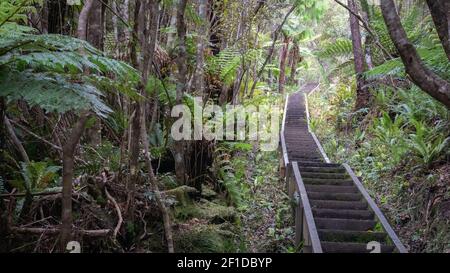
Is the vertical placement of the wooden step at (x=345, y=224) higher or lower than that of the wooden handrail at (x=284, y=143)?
lower

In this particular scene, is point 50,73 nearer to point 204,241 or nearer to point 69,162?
point 69,162

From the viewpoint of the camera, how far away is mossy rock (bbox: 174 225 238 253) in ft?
14.3

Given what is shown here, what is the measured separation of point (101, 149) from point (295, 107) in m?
15.2

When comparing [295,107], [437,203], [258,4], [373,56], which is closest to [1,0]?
[437,203]

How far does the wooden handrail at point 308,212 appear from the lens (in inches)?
192

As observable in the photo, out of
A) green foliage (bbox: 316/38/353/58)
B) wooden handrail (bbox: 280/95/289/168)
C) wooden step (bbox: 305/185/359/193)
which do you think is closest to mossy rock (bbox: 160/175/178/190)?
wooden step (bbox: 305/185/359/193)

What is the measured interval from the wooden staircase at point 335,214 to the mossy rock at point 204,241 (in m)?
1.03

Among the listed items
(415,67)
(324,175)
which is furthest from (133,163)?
(324,175)

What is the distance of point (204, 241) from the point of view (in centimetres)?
451

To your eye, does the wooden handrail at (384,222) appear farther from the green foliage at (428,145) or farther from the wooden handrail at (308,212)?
the green foliage at (428,145)

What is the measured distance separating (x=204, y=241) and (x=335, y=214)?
2510 mm

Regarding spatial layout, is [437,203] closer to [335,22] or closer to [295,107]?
[295,107]

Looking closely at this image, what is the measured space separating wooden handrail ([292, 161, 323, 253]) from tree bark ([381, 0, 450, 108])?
6.93 ft

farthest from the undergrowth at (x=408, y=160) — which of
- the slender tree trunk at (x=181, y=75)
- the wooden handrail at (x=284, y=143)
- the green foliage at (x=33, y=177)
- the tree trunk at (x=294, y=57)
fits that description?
the tree trunk at (x=294, y=57)
